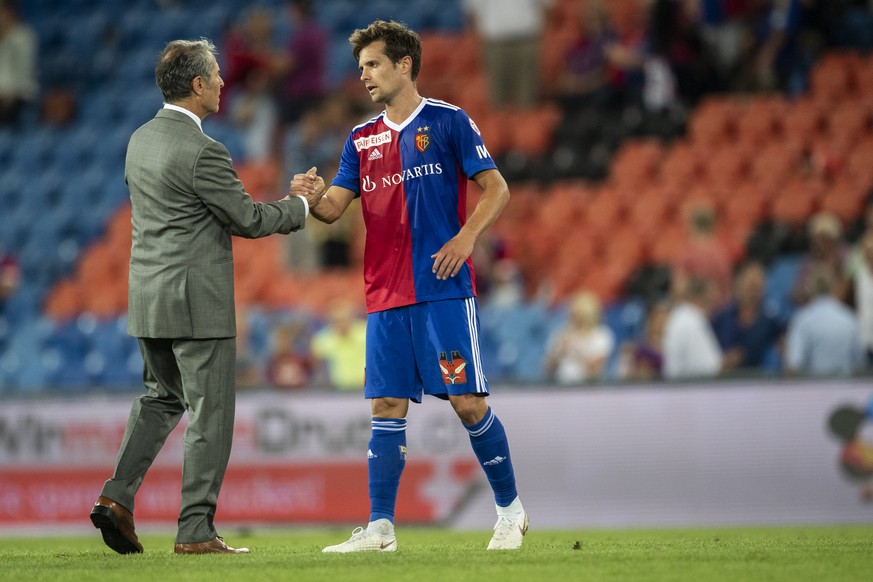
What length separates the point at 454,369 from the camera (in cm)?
554

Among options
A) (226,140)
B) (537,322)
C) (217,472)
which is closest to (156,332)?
(217,472)

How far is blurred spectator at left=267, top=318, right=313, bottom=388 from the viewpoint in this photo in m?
11.5

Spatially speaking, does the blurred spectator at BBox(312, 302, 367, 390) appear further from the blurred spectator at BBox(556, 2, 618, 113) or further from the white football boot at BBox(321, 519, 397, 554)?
the white football boot at BBox(321, 519, 397, 554)

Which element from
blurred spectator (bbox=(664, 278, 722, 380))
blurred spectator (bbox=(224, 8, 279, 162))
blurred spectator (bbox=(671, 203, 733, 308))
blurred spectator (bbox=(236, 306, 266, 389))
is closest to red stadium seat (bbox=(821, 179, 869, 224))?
blurred spectator (bbox=(671, 203, 733, 308))

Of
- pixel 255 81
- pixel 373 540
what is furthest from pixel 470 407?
pixel 255 81

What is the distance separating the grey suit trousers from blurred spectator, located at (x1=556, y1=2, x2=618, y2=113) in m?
8.90

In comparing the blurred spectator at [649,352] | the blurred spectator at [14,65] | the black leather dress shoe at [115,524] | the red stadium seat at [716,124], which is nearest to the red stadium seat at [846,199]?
the red stadium seat at [716,124]

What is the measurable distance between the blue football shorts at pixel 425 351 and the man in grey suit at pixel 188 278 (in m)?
0.65

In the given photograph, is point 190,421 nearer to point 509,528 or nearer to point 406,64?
point 509,528

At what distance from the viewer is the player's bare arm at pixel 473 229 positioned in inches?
218

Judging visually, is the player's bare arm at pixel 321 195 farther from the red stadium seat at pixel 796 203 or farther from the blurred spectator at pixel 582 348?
the red stadium seat at pixel 796 203

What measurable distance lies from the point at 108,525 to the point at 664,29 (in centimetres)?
933

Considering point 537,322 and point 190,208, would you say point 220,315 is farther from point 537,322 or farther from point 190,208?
point 537,322

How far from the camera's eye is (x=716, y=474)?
30.3ft
